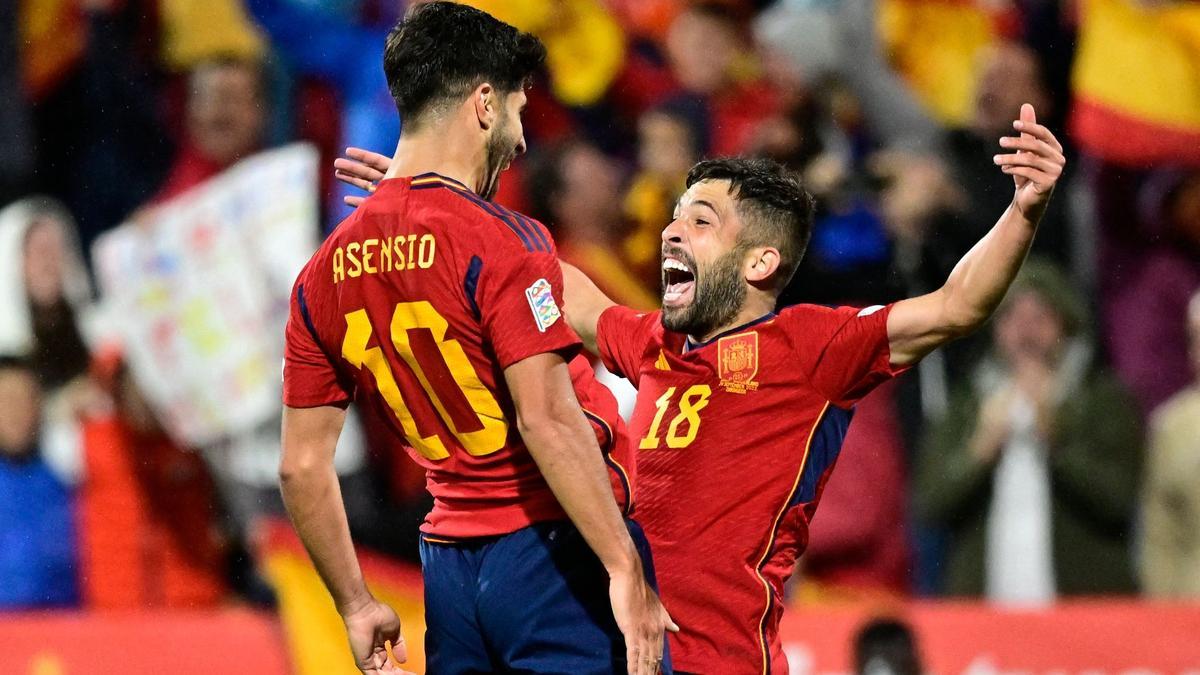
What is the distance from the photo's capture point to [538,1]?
265 inches

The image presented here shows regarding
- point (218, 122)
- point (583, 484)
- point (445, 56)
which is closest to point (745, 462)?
point (583, 484)

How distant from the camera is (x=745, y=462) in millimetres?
3416

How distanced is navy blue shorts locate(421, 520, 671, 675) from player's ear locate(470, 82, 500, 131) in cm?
78

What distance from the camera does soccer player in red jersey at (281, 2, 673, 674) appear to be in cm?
281

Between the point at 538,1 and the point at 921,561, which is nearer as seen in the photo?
the point at 921,561

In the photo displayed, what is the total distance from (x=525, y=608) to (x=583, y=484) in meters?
0.28

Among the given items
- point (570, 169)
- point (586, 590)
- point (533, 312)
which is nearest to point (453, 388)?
point (533, 312)

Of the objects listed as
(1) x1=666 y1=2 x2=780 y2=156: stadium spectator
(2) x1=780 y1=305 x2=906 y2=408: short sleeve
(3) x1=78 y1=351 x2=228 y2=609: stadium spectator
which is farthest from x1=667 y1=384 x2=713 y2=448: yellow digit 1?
(3) x1=78 y1=351 x2=228 y2=609: stadium spectator

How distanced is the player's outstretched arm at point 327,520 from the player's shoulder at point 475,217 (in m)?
0.49

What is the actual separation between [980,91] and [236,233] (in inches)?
125

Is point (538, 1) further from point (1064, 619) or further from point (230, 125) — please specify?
point (1064, 619)

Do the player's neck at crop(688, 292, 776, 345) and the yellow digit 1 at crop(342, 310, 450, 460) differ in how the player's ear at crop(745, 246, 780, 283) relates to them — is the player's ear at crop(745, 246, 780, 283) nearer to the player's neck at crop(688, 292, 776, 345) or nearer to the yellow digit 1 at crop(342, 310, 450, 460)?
the player's neck at crop(688, 292, 776, 345)

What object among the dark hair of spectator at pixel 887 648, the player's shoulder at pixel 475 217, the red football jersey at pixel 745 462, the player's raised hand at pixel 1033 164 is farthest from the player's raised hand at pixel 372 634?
the dark hair of spectator at pixel 887 648

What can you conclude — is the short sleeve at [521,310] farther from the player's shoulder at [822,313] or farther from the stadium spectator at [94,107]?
the stadium spectator at [94,107]
